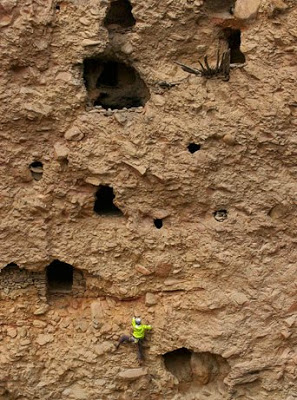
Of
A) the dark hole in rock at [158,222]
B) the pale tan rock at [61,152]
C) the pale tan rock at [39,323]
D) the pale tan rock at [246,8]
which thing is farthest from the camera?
the pale tan rock at [39,323]

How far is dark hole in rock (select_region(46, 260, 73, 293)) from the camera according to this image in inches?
232

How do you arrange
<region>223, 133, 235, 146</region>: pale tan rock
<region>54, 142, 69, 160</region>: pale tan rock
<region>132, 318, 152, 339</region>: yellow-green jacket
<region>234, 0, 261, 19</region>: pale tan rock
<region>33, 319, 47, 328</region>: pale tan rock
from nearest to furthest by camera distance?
<region>234, 0, 261, 19</region>: pale tan rock, <region>223, 133, 235, 146</region>: pale tan rock, <region>54, 142, 69, 160</region>: pale tan rock, <region>132, 318, 152, 339</region>: yellow-green jacket, <region>33, 319, 47, 328</region>: pale tan rock

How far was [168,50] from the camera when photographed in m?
5.34

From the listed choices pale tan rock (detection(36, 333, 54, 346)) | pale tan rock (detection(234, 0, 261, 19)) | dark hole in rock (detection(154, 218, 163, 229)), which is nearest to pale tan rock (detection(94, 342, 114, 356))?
pale tan rock (detection(36, 333, 54, 346))

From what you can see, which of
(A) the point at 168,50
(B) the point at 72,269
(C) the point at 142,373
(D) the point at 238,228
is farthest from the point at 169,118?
(C) the point at 142,373

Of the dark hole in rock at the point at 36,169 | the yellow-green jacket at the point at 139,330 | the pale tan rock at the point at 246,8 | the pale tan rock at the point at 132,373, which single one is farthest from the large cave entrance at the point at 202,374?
the pale tan rock at the point at 246,8

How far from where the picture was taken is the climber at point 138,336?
215 inches

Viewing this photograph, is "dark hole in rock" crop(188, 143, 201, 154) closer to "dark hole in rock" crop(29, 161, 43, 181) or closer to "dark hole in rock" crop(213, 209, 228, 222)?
"dark hole in rock" crop(213, 209, 228, 222)

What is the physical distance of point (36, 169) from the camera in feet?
18.0

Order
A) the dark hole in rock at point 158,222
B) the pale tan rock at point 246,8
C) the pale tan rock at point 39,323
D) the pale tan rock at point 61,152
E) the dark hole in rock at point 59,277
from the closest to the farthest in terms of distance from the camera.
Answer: the pale tan rock at point 246,8 < the pale tan rock at point 61,152 < the dark hole in rock at point 158,222 < the pale tan rock at point 39,323 < the dark hole in rock at point 59,277

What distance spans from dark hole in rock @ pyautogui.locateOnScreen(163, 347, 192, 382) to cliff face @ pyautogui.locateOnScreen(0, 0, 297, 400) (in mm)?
23


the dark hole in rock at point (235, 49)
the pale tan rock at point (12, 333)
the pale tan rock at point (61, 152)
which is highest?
the dark hole in rock at point (235, 49)

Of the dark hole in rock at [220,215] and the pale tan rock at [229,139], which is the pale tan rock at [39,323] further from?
the pale tan rock at [229,139]

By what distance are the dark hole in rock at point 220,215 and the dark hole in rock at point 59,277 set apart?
177 cm
